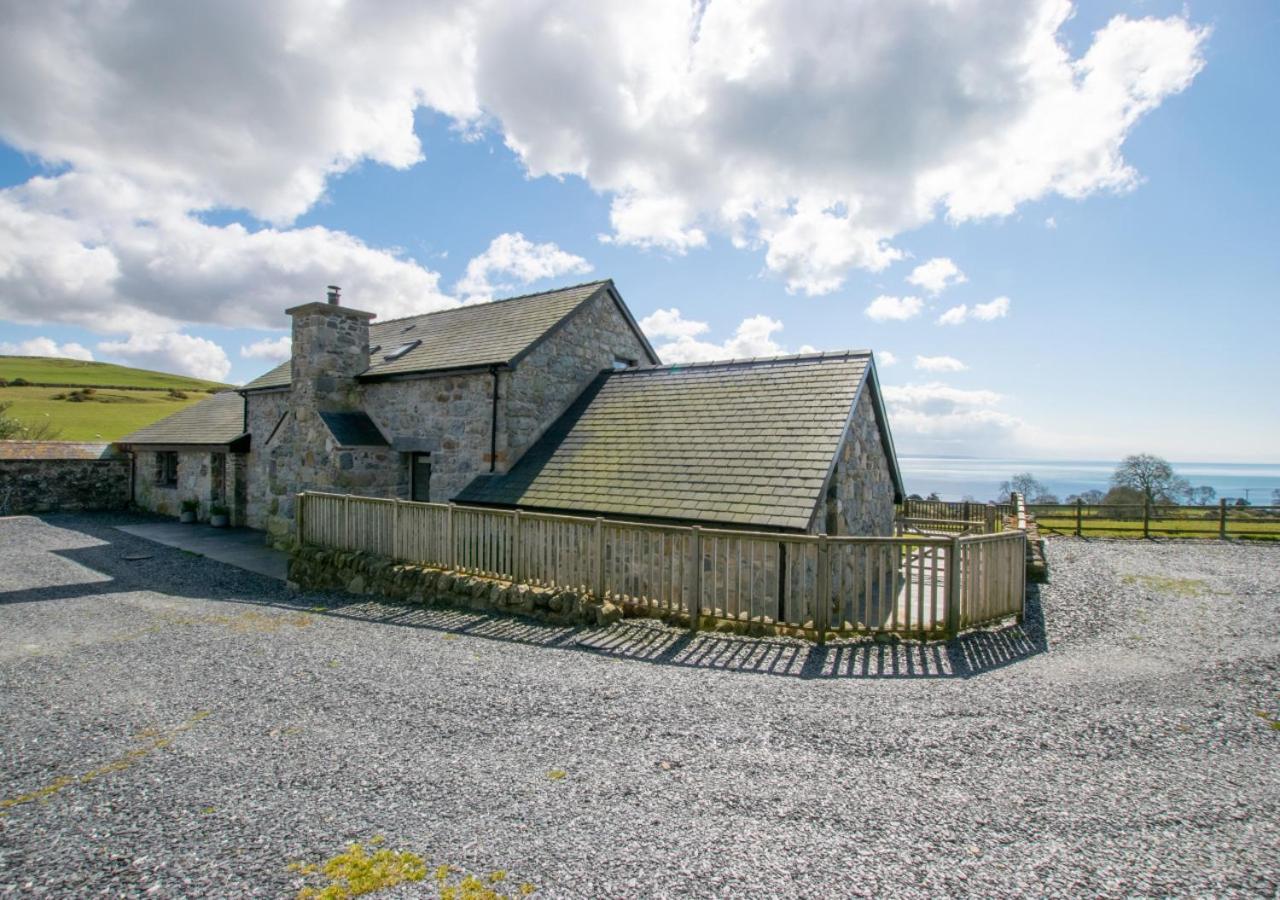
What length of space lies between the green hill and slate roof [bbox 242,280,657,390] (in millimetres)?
23272

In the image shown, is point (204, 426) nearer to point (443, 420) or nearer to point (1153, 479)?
point (443, 420)

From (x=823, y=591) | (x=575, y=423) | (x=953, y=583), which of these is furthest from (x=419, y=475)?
(x=953, y=583)

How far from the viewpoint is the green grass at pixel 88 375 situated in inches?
2749

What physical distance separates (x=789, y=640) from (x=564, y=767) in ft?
14.3

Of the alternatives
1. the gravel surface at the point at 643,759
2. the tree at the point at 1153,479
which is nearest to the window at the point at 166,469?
the gravel surface at the point at 643,759

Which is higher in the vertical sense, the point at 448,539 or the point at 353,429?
the point at 353,429

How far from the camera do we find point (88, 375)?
76.6 m

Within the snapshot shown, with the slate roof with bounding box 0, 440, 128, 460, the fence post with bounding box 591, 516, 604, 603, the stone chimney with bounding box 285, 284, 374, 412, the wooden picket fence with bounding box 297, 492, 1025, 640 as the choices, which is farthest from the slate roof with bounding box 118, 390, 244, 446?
the fence post with bounding box 591, 516, 604, 603

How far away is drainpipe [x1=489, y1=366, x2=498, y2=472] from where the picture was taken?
14562mm

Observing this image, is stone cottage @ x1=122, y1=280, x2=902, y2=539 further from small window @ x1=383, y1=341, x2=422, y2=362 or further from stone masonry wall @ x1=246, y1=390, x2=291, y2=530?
stone masonry wall @ x1=246, y1=390, x2=291, y2=530

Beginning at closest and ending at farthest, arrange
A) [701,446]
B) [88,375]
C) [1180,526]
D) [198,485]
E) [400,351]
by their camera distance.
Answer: [701,446]
[400,351]
[198,485]
[1180,526]
[88,375]

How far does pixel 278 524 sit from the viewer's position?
16484mm

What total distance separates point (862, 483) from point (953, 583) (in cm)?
475

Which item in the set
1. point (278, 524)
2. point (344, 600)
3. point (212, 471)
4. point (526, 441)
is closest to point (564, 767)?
point (344, 600)
